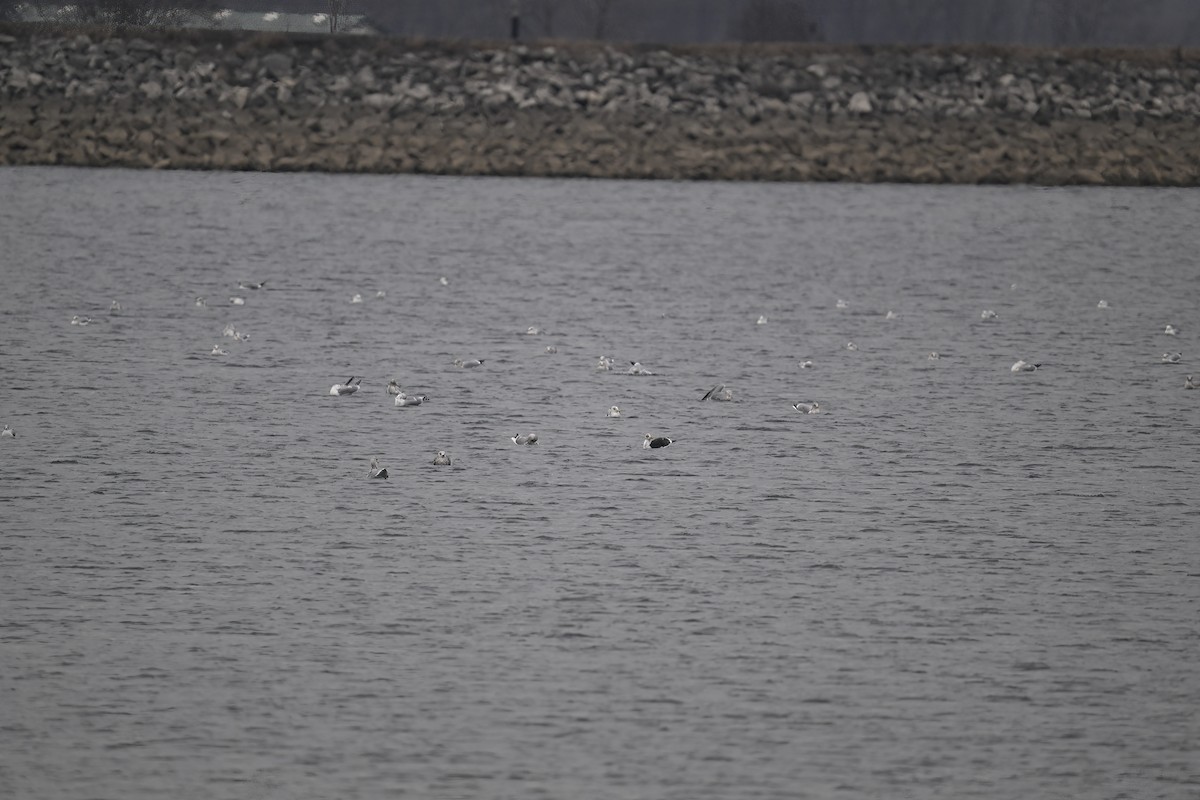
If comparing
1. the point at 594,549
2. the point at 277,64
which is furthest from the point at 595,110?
the point at 594,549

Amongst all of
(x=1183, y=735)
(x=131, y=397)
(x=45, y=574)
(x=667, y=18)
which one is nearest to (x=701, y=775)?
(x=1183, y=735)

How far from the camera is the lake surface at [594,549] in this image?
20.6 feet

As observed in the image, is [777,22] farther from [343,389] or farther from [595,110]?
[343,389]

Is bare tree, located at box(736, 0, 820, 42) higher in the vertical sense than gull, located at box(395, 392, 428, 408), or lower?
higher

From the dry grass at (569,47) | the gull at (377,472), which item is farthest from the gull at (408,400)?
the dry grass at (569,47)

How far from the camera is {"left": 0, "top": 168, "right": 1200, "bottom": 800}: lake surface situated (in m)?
6.29

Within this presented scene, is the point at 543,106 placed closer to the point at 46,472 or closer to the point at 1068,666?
the point at 46,472

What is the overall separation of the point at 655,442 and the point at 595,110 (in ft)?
123

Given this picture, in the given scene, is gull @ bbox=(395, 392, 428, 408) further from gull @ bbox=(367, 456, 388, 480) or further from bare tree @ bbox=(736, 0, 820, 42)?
bare tree @ bbox=(736, 0, 820, 42)

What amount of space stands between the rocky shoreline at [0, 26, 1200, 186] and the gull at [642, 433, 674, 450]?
1377 inches

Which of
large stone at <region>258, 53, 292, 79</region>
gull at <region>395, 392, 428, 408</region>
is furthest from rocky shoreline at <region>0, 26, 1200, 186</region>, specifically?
gull at <region>395, 392, 428, 408</region>

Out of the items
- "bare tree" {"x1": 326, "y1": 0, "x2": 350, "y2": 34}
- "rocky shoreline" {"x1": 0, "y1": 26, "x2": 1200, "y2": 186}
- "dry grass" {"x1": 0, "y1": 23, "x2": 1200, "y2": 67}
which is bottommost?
"rocky shoreline" {"x1": 0, "y1": 26, "x2": 1200, "y2": 186}

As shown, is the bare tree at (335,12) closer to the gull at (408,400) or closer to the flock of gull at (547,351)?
the flock of gull at (547,351)

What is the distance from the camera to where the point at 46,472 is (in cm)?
1079
